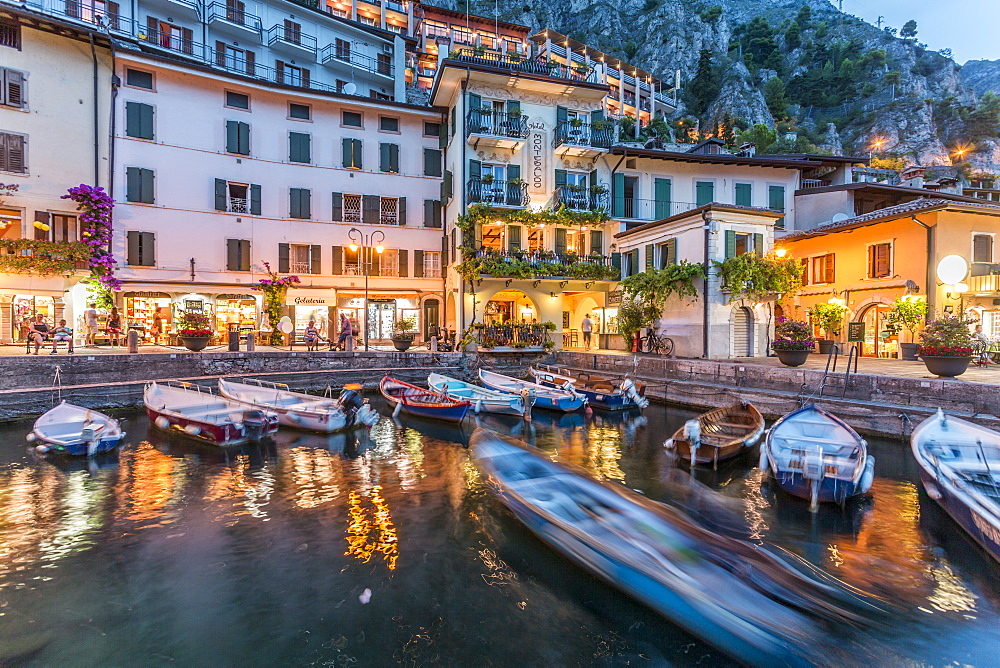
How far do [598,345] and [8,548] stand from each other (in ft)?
78.3

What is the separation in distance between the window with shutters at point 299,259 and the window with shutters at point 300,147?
453 cm

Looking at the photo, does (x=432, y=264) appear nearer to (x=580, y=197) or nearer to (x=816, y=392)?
(x=580, y=197)

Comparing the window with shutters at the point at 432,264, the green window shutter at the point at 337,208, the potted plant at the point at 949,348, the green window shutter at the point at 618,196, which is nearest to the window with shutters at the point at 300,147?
the green window shutter at the point at 337,208

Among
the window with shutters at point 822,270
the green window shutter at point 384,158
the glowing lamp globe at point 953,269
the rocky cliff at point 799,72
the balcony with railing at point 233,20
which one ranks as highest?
the rocky cliff at point 799,72

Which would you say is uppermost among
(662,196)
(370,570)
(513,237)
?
(662,196)

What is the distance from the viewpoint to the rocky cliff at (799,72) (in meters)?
53.1

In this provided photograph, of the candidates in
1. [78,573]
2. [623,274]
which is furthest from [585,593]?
[623,274]

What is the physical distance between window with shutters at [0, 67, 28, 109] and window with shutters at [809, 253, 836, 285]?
36.7 meters

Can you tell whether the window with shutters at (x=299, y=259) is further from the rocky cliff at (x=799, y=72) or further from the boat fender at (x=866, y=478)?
the rocky cliff at (x=799, y=72)

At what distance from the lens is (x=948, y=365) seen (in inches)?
493

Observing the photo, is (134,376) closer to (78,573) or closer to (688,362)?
(78,573)

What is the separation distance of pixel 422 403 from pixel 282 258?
14.4m

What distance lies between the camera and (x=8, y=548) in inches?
274

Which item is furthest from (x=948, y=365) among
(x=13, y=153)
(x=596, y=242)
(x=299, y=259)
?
(x=13, y=153)
